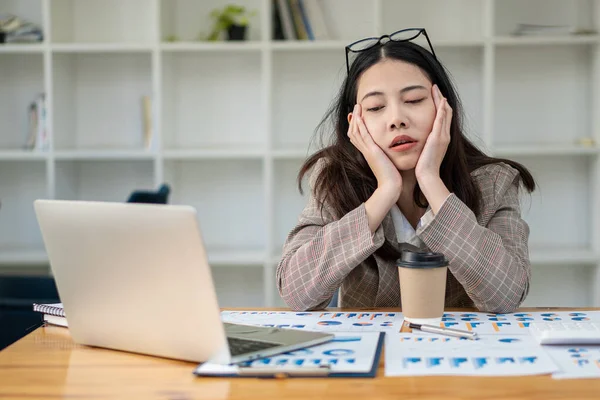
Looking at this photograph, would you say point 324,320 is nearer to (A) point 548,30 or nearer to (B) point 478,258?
(B) point 478,258

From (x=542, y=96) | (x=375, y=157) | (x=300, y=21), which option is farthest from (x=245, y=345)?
(x=542, y=96)

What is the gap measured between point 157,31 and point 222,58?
0.38 m

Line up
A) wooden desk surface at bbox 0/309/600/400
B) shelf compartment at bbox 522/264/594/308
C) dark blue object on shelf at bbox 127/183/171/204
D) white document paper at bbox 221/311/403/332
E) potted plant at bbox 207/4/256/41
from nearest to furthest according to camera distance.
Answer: wooden desk surface at bbox 0/309/600/400, white document paper at bbox 221/311/403/332, dark blue object on shelf at bbox 127/183/171/204, potted plant at bbox 207/4/256/41, shelf compartment at bbox 522/264/594/308

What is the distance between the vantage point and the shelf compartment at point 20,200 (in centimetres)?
395

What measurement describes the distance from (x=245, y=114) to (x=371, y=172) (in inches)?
81.0

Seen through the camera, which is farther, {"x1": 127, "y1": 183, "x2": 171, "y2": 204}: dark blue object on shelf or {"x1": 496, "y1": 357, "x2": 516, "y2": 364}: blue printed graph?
{"x1": 127, "y1": 183, "x2": 171, "y2": 204}: dark blue object on shelf

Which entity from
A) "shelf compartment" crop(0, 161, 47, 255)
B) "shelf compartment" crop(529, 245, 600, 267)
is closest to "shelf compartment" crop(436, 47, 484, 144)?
"shelf compartment" crop(529, 245, 600, 267)

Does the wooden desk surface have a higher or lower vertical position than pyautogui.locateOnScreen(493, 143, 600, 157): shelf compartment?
lower

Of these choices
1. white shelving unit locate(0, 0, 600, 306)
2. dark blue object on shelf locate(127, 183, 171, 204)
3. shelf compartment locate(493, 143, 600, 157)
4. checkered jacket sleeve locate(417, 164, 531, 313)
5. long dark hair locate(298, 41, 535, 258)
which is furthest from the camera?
white shelving unit locate(0, 0, 600, 306)

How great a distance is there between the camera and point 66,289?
1.24 m

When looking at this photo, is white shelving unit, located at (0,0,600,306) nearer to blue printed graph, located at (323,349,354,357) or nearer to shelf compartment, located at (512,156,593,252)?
shelf compartment, located at (512,156,593,252)

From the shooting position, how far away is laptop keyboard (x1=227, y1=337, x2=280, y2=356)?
1.12m

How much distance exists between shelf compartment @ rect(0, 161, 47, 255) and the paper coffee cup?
2.94 metres

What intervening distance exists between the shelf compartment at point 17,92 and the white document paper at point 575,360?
3.30 m
